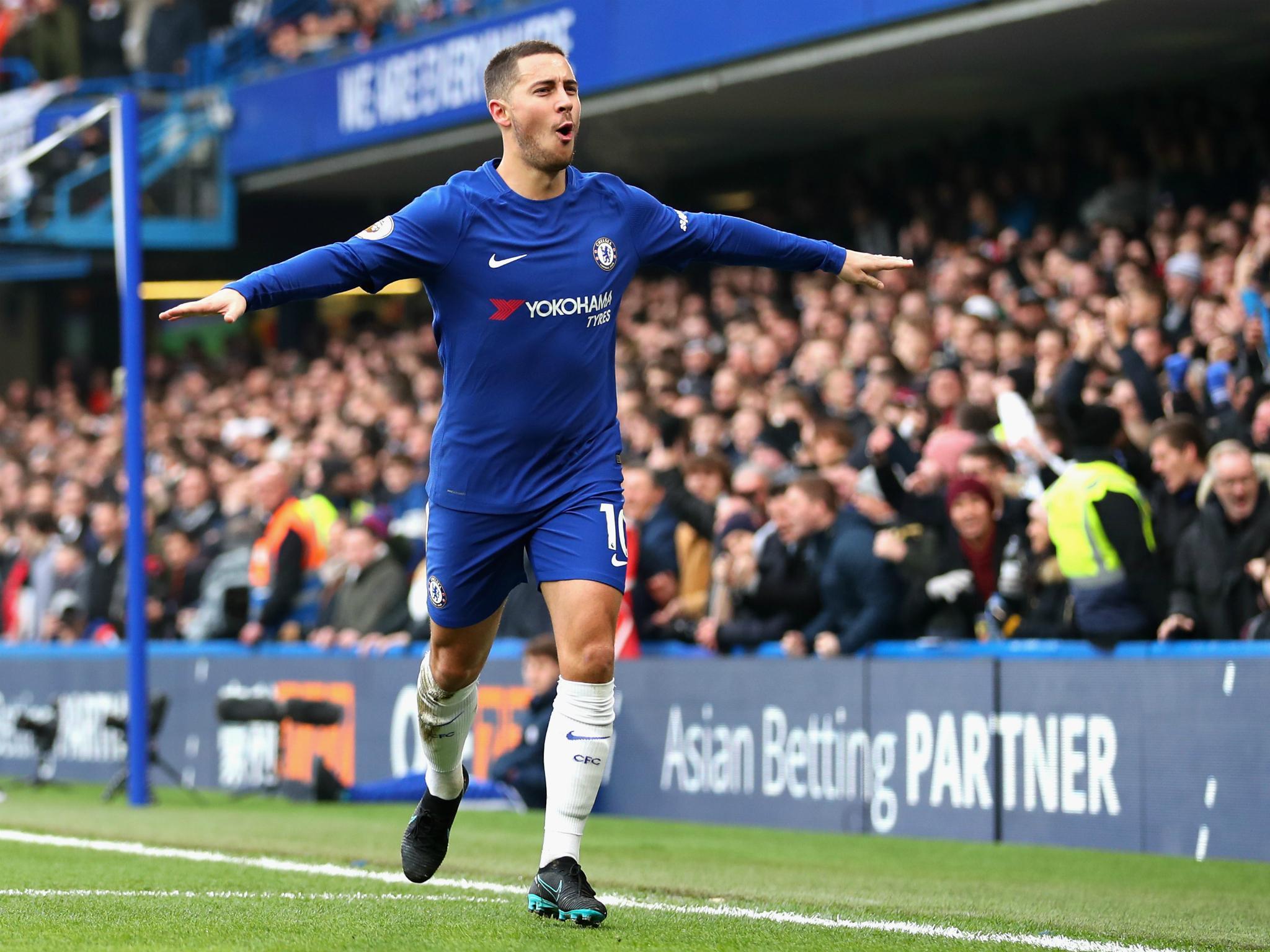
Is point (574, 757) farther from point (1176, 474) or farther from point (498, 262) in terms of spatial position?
point (1176, 474)

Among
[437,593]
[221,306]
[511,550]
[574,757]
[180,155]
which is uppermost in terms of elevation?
[180,155]

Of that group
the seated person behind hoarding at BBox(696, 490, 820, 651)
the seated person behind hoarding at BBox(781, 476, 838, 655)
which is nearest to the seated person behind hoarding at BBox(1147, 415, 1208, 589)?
the seated person behind hoarding at BBox(781, 476, 838, 655)

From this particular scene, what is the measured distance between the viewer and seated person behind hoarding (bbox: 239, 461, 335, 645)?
14.5 metres

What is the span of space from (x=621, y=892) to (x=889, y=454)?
186 inches

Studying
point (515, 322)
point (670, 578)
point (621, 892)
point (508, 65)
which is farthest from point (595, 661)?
point (670, 578)

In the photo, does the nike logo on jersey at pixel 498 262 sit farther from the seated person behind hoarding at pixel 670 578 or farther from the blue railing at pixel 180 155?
the blue railing at pixel 180 155

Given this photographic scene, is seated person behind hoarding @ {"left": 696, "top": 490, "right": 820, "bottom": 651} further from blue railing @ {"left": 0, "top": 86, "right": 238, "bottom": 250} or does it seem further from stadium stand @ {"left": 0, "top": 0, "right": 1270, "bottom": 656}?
blue railing @ {"left": 0, "top": 86, "right": 238, "bottom": 250}

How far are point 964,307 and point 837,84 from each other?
16.6ft

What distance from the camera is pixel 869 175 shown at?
1916 centimetres

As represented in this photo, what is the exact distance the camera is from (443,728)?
649 cm

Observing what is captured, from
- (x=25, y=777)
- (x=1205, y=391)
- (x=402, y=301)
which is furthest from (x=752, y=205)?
(x=1205, y=391)

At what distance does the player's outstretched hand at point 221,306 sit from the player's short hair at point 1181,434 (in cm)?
551

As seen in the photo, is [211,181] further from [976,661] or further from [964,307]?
[976,661]

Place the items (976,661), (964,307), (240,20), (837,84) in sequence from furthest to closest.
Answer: (240,20), (837,84), (964,307), (976,661)
